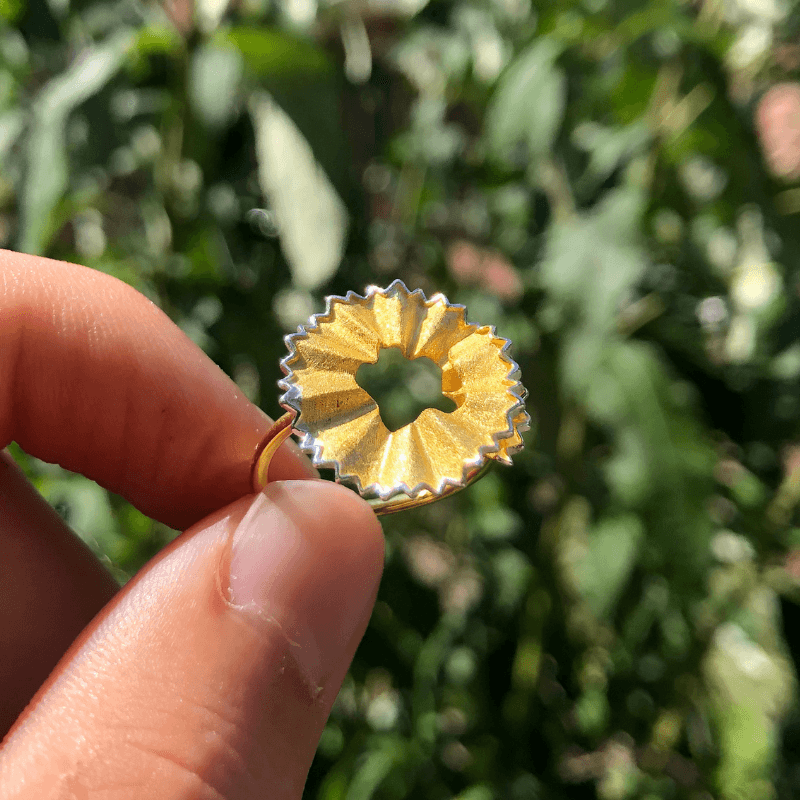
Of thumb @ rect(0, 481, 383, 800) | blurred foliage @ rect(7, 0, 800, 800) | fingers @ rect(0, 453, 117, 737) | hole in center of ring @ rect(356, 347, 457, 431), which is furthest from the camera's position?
hole in center of ring @ rect(356, 347, 457, 431)

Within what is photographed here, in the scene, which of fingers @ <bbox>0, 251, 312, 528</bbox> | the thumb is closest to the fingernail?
the thumb

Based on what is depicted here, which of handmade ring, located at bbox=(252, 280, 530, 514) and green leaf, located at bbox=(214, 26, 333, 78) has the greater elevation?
green leaf, located at bbox=(214, 26, 333, 78)

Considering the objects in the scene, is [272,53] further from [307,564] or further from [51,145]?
[307,564]

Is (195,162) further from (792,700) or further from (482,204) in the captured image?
(792,700)

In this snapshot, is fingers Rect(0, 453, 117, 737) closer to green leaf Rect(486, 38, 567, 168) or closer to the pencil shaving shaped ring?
the pencil shaving shaped ring

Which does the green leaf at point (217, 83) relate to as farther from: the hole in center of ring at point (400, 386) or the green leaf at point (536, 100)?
the hole in center of ring at point (400, 386)

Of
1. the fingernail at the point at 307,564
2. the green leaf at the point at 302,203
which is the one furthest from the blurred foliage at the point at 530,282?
the fingernail at the point at 307,564
